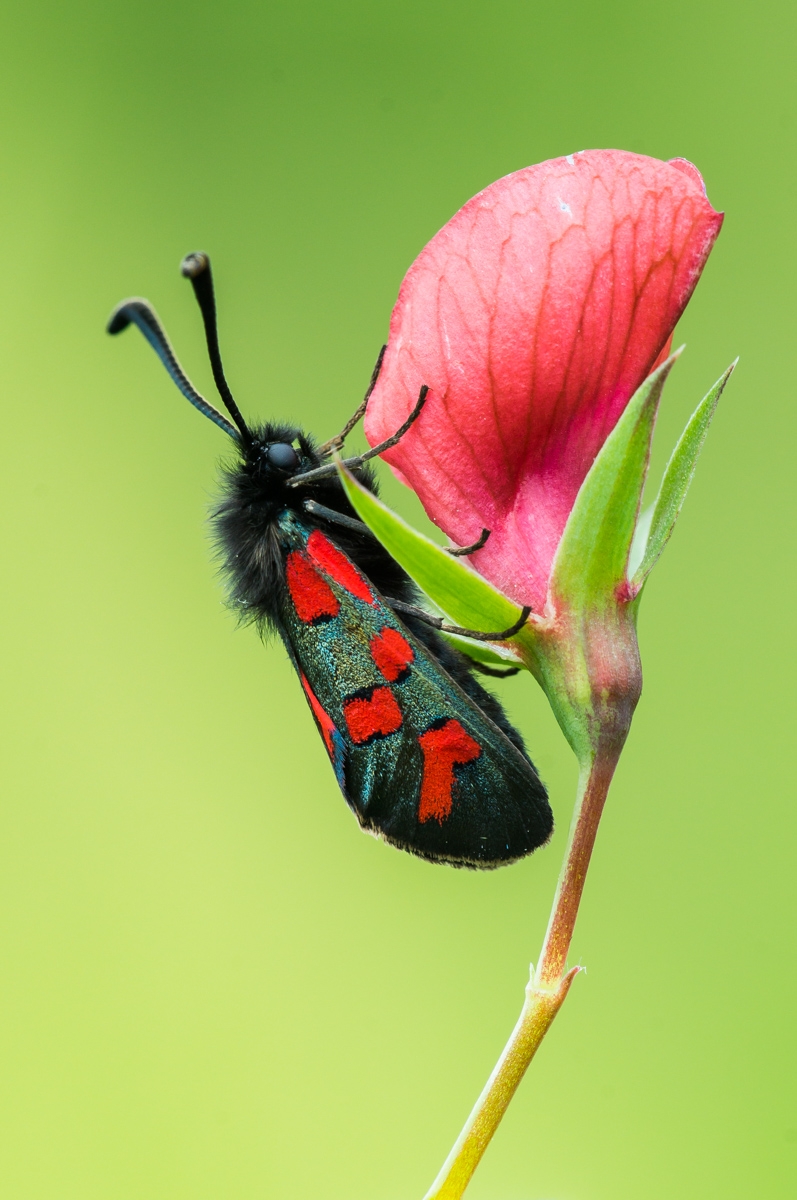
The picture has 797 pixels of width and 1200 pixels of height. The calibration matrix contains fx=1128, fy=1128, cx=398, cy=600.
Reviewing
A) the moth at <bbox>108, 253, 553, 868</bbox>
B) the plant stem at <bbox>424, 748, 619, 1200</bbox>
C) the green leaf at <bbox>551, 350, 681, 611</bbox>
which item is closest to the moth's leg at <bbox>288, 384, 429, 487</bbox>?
the moth at <bbox>108, 253, 553, 868</bbox>

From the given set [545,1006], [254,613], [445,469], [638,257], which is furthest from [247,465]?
[545,1006]

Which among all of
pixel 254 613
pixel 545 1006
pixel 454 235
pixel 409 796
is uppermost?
pixel 454 235

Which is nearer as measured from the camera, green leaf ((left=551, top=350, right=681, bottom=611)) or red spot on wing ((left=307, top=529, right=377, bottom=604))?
green leaf ((left=551, top=350, right=681, bottom=611))

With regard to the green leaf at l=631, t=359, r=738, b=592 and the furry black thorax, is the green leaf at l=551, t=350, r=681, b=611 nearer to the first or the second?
the green leaf at l=631, t=359, r=738, b=592

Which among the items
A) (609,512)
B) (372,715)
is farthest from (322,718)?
(609,512)

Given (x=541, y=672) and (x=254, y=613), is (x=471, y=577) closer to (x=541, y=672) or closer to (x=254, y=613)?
(x=541, y=672)

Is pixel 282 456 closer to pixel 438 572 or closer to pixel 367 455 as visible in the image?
pixel 367 455

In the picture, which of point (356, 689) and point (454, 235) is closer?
point (454, 235)
